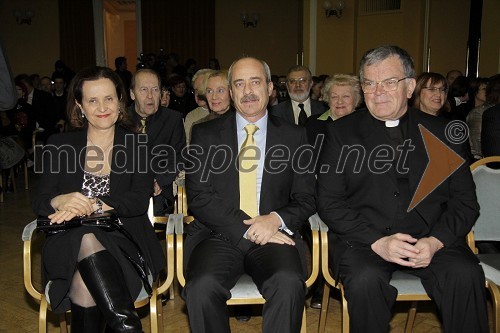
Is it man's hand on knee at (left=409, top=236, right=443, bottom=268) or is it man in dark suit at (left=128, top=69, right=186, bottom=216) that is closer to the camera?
man's hand on knee at (left=409, top=236, right=443, bottom=268)

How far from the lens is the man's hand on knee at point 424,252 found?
2.29 m

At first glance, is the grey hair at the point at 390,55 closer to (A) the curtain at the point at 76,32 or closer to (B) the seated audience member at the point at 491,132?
(B) the seated audience member at the point at 491,132

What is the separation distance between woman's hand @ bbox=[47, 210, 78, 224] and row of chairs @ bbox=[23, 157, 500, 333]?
4.0 inches

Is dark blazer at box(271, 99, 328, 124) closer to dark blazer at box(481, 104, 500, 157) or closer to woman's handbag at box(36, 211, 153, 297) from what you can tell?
dark blazer at box(481, 104, 500, 157)

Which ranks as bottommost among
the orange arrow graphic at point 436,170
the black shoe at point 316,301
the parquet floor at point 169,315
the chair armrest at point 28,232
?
the parquet floor at point 169,315

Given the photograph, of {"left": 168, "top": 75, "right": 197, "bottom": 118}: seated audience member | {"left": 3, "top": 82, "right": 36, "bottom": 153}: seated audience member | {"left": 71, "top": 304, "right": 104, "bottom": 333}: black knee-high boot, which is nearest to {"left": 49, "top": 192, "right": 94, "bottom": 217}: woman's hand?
{"left": 71, "top": 304, "right": 104, "bottom": 333}: black knee-high boot

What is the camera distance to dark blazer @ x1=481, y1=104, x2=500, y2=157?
3.53 meters

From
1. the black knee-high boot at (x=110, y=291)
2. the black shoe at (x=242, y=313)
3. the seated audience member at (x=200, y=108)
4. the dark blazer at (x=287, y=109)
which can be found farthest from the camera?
the dark blazer at (x=287, y=109)

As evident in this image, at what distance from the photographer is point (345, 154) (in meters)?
2.57

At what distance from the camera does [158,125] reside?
12.8 ft

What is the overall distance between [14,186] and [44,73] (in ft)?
27.2

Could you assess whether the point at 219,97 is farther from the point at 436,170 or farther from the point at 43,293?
the point at 43,293

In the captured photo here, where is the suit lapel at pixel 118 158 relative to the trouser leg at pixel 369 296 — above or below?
above

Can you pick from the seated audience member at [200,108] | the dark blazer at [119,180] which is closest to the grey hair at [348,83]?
the seated audience member at [200,108]
